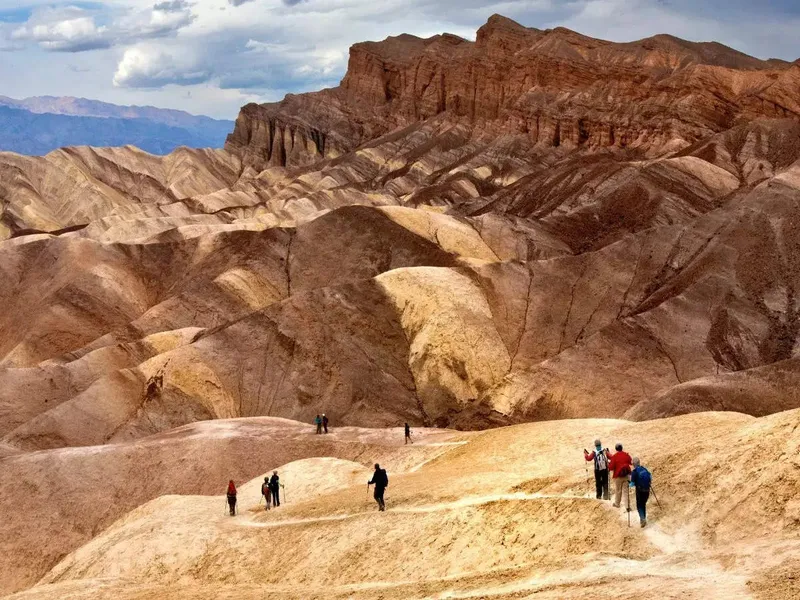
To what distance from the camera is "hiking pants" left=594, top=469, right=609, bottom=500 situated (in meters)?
19.9

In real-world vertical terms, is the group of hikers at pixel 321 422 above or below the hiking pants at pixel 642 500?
below

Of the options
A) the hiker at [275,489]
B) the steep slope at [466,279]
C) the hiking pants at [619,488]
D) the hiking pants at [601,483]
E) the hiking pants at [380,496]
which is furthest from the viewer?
the steep slope at [466,279]

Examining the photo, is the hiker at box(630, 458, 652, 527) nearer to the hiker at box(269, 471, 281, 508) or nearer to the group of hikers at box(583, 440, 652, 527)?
the group of hikers at box(583, 440, 652, 527)

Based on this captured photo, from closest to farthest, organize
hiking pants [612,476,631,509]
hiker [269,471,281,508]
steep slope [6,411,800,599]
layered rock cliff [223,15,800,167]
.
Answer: steep slope [6,411,800,599] → hiking pants [612,476,631,509] → hiker [269,471,281,508] → layered rock cliff [223,15,800,167]

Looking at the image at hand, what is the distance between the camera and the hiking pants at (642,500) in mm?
18078

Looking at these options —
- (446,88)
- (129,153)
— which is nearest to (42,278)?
(129,153)

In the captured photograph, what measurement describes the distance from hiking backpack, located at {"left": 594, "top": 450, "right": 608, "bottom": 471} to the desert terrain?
906 mm

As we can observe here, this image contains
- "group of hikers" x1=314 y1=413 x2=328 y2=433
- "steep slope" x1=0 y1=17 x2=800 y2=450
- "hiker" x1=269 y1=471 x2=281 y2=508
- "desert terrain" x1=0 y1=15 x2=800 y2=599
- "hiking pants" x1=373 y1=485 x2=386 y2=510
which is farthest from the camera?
"steep slope" x1=0 y1=17 x2=800 y2=450

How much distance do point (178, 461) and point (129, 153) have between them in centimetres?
13313

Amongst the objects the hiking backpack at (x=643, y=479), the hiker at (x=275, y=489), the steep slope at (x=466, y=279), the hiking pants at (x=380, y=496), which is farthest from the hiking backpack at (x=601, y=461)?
the steep slope at (x=466, y=279)

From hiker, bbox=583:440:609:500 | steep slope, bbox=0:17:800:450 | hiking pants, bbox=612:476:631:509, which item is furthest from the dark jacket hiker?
steep slope, bbox=0:17:800:450

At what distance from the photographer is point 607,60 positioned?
137 m

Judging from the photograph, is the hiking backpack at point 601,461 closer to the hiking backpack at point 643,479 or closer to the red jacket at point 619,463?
the red jacket at point 619,463

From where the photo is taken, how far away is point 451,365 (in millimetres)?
56375
